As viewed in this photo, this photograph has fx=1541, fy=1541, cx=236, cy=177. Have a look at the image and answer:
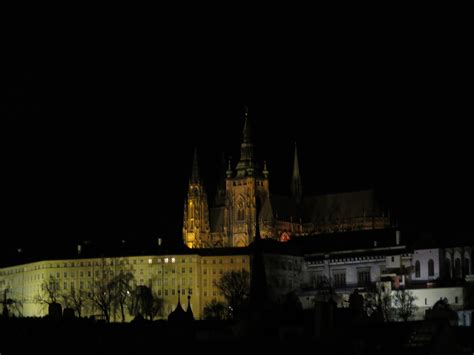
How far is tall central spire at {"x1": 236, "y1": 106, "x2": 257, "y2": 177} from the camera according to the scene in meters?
187

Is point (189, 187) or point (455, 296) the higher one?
point (189, 187)

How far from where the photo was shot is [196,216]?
7387 inches

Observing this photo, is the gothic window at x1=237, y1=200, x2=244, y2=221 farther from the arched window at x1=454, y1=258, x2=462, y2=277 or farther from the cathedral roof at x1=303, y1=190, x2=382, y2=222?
the arched window at x1=454, y1=258, x2=462, y2=277

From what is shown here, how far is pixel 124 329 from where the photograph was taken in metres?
98.6

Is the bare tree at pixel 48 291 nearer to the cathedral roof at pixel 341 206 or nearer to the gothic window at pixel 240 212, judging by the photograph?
the gothic window at pixel 240 212

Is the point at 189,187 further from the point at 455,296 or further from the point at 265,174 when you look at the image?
the point at 455,296

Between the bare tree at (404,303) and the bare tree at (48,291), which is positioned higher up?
the bare tree at (48,291)

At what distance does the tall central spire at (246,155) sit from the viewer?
187375mm

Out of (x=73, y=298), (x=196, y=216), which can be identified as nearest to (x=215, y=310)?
(x=73, y=298)

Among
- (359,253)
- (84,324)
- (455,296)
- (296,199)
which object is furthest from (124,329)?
(296,199)

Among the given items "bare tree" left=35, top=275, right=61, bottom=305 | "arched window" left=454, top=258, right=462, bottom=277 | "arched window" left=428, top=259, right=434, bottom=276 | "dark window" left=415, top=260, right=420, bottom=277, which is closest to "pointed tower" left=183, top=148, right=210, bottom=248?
"bare tree" left=35, top=275, right=61, bottom=305

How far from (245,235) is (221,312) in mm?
30200

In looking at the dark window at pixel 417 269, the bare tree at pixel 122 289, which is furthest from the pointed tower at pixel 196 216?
the dark window at pixel 417 269

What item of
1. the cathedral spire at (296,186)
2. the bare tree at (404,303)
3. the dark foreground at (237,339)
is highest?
the cathedral spire at (296,186)
